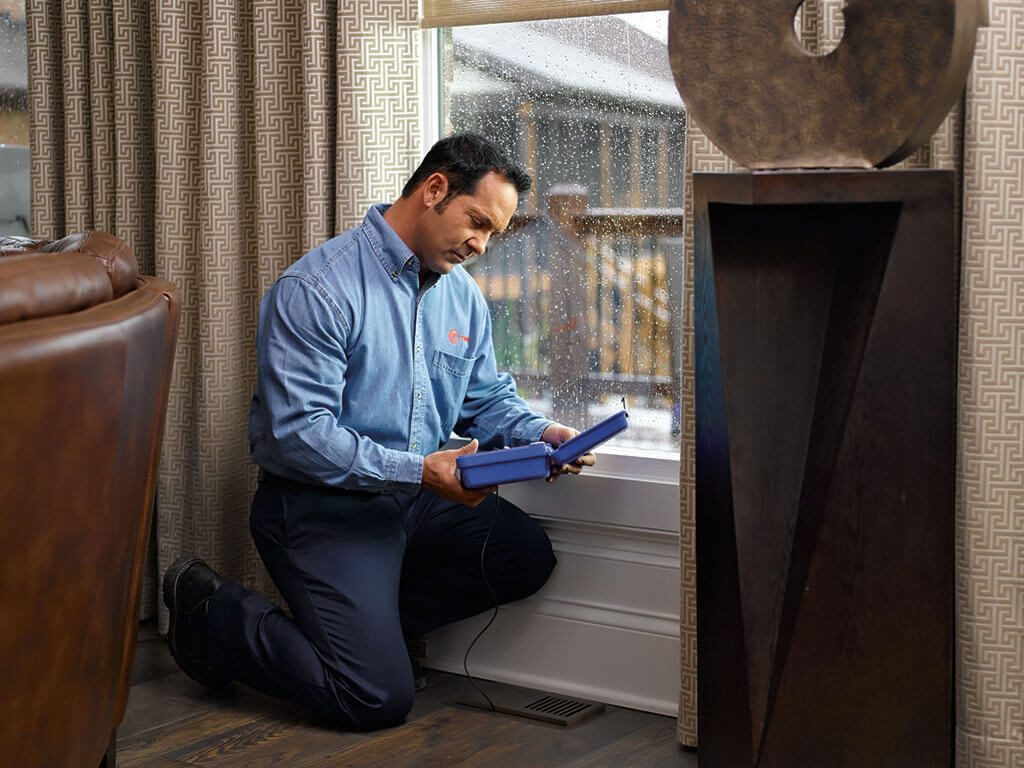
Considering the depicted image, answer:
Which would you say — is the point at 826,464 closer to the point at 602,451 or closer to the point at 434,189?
the point at 602,451

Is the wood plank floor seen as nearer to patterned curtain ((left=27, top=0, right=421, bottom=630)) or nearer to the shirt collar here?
patterned curtain ((left=27, top=0, right=421, bottom=630))

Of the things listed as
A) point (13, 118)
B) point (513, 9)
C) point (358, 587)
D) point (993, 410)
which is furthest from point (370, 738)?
point (13, 118)

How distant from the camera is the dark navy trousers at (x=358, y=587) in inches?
83.1

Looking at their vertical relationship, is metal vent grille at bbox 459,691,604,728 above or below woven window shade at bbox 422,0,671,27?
below

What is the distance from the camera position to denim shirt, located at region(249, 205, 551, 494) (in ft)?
6.75

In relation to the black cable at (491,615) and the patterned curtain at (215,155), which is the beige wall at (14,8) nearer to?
the patterned curtain at (215,155)

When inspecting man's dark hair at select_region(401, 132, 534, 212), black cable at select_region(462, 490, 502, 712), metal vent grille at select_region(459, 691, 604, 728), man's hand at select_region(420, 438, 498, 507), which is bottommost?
metal vent grille at select_region(459, 691, 604, 728)

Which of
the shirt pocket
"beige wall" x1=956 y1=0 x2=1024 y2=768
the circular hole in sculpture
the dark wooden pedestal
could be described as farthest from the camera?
the shirt pocket

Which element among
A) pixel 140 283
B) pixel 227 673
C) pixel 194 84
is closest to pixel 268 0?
pixel 194 84

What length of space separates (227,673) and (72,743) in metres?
0.93

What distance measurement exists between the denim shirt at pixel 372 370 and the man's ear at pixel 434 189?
9 cm

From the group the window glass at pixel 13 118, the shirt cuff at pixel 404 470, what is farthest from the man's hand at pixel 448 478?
the window glass at pixel 13 118

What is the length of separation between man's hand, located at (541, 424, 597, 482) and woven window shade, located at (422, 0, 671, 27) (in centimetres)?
79

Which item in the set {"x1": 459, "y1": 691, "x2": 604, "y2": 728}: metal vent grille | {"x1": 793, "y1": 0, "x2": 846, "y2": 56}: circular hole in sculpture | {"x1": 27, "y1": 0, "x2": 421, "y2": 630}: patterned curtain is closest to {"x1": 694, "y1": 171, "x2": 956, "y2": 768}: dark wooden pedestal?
{"x1": 793, "y1": 0, "x2": 846, "y2": 56}: circular hole in sculpture
